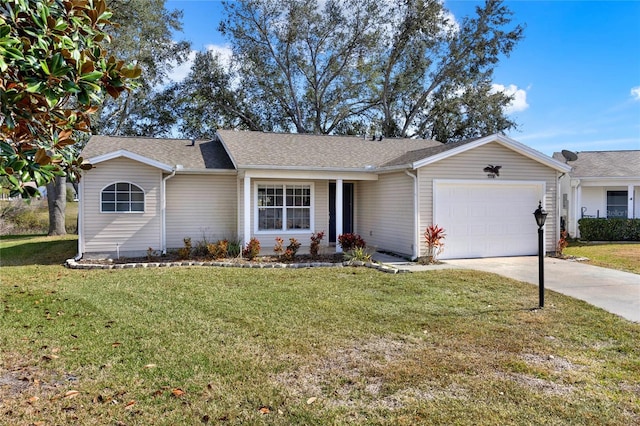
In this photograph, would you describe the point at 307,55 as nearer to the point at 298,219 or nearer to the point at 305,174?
the point at 298,219

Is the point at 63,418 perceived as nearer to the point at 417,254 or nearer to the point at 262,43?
the point at 417,254

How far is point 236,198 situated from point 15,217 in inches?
522

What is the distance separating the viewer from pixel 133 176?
476 inches

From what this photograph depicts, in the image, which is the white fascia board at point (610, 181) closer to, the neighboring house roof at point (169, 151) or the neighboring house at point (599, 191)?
the neighboring house at point (599, 191)

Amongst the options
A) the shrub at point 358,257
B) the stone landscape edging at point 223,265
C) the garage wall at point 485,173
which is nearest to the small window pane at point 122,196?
the stone landscape edging at point 223,265

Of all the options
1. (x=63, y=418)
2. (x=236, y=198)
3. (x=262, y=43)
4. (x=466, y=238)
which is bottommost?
(x=63, y=418)

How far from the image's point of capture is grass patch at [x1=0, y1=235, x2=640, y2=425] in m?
3.55

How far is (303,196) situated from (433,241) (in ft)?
15.2

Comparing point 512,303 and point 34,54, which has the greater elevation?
point 34,54

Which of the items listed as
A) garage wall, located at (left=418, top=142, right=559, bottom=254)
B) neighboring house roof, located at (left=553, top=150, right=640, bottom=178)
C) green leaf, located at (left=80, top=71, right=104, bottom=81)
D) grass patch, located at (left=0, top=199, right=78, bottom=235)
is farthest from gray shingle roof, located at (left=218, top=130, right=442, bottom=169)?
grass patch, located at (left=0, top=199, right=78, bottom=235)

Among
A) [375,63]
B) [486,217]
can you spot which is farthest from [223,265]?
[375,63]

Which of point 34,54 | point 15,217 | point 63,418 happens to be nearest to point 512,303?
point 63,418

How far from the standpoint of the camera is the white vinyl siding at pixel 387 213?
1195 centimetres

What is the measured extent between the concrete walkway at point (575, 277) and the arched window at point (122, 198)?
7115mm
